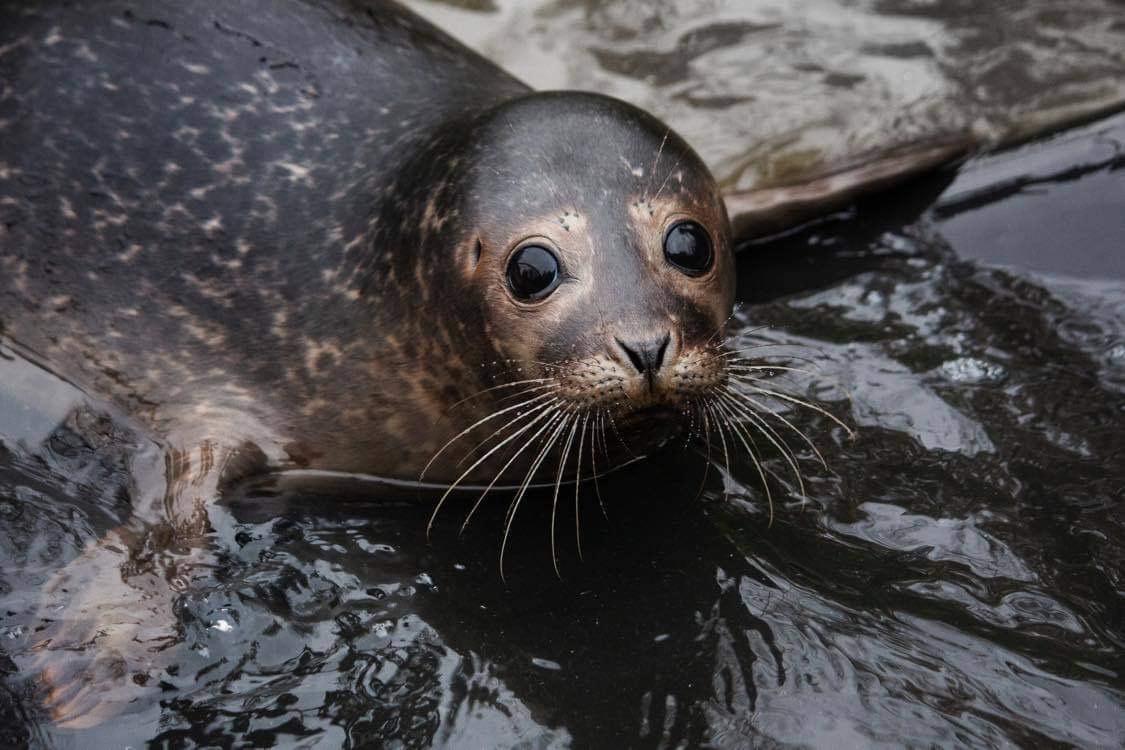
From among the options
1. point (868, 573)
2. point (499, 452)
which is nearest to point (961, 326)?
point (868, 573)

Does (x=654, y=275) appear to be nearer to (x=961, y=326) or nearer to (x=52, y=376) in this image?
(x=961, y=326)

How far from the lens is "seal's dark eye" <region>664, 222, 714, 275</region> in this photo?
12.9 ft

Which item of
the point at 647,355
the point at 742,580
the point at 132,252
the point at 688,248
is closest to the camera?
the point at 647,355

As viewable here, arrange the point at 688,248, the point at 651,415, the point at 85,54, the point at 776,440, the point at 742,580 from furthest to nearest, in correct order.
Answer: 1. the point at 85,54
2. the point at 776,440
3. the point at 688,248
4. the point at 742,580
5. the point at 651,415

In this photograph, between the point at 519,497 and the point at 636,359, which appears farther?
the point at 519,497

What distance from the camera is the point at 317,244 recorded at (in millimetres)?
4523

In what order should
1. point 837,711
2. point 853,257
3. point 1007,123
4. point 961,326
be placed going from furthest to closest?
point 1007,123 → point 853,257 → point 961,326 → point 837,711

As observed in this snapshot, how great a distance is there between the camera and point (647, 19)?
22.4ft


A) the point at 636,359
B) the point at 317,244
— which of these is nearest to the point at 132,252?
the point at 317,244

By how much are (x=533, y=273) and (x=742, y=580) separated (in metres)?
1.05

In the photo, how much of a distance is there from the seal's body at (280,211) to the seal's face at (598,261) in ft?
0.04

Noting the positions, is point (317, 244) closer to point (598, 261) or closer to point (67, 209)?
point (67, 209)

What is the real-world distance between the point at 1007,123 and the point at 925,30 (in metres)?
1.00

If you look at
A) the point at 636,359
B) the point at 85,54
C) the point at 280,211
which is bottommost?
the point at 636,359
